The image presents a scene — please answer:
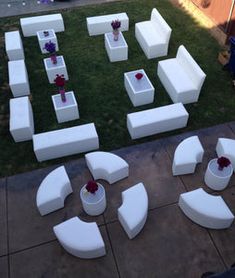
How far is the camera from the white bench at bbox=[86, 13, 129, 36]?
12630mm

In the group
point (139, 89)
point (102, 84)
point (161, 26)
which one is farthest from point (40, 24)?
point (139, 89)

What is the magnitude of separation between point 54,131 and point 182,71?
4684 mm

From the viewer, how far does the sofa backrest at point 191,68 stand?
9.54 m

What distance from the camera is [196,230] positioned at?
7168mm

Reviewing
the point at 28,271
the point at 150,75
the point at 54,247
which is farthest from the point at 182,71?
the point at 28,271

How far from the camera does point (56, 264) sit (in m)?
6.72

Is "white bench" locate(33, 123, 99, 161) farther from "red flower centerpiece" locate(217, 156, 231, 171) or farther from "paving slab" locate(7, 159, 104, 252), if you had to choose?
"red flower centerpiece" locate(217, 156, 231, 171)

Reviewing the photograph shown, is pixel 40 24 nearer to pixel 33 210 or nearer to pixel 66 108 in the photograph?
pixel 66 108

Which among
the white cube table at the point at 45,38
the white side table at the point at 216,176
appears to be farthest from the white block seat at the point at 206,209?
the white cube table at the point at 45,38

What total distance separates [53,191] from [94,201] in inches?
41.8

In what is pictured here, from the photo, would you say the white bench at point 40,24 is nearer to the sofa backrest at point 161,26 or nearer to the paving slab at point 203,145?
the sofa backrest at point 161,26

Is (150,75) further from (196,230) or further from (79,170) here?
(196,230)

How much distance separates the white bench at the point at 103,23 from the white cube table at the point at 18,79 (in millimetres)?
3464

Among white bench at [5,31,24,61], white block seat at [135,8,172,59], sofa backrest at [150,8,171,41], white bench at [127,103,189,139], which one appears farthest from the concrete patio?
white bench at [5,31,24,61]
